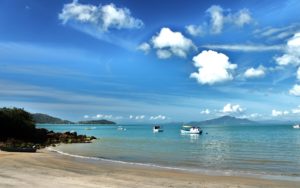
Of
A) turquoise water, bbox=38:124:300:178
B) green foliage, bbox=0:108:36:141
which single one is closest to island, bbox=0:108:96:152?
green foliage, bbox=0:108:36:141

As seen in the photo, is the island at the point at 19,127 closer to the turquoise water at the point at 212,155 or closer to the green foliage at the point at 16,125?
the green foliage at the point at 16,125

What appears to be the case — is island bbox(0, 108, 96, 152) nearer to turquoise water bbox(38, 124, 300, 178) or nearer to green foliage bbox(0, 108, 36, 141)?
green foliage bbox(0, 108, 36, 141)

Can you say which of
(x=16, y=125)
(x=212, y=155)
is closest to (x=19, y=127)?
(x=16, y=125)

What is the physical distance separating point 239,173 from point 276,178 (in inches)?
129

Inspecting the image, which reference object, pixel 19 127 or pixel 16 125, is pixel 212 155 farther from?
pixel 19 127

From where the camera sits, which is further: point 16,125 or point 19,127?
point 19,127

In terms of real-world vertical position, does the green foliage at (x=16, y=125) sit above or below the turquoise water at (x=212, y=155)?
above

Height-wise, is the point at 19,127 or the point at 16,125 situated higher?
the point at 16,125

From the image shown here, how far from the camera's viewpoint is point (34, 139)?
6850 centimetres

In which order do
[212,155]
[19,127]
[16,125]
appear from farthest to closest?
[19,127] → [16,125] → [212,155]

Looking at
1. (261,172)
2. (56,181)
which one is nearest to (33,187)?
(56,181)

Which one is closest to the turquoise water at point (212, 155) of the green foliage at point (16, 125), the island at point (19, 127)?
the island at point (19, 127)

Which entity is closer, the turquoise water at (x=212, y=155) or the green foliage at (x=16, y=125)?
the turquoise water at (x=212, y=155)

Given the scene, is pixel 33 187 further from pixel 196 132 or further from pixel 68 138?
pixel 196 132
